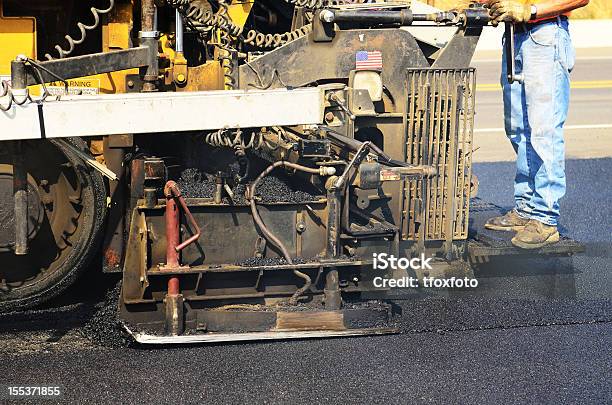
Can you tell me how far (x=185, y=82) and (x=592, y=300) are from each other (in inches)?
99.4

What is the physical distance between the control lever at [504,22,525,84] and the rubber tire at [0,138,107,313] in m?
2.36

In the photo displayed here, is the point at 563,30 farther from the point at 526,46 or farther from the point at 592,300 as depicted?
the point at 592,300

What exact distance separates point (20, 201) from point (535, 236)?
2.86 m

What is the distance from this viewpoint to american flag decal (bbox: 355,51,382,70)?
518 centimetres

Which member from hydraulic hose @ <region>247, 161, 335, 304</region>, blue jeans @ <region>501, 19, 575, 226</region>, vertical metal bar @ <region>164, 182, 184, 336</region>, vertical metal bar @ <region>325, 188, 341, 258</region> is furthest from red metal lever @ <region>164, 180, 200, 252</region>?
blue jeans @ <region>501, 19, 575, 226</region>

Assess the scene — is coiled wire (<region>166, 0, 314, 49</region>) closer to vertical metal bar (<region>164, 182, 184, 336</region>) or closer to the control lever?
vertical metal bar (<region>164, 182, 184, 336</region>)

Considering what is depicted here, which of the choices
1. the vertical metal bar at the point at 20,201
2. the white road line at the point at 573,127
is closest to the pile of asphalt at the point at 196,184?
the vertical metal bar at the point at 20,201

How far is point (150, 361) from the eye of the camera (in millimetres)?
4500

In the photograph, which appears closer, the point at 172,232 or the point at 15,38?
the point at 172,232

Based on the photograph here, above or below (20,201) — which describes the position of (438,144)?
above

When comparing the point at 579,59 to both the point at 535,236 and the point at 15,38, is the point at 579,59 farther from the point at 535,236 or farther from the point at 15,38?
the point at 15,38

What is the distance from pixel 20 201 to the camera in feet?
15.0

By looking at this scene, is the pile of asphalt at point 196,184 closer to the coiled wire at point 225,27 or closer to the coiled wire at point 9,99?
the coiled wire at point 225,27

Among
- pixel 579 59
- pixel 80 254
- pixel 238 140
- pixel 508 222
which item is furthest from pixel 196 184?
pixel 579 59
